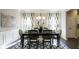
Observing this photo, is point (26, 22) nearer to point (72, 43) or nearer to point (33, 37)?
point (33, 37)

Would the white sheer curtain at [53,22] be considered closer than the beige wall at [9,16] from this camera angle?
No

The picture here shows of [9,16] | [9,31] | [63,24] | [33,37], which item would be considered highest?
[9,16]

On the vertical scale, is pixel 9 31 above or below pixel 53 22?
below

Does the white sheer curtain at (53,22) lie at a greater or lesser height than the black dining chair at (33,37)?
greater

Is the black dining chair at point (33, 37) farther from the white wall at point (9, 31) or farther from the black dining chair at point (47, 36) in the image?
the white wall at point (9, 31)

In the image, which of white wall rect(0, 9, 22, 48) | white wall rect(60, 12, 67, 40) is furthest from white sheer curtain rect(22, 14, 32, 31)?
white wall rect(60, 12, 67, 40)

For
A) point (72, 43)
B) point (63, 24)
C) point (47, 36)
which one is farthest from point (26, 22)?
point (72, 43)

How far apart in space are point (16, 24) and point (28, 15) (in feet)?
1.02

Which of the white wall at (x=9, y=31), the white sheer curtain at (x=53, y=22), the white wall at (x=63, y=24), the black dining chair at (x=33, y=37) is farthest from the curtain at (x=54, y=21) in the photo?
the white wall at (x=9, y=31)

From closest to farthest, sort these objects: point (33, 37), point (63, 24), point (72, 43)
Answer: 1. point (72, 43)
2. point (63, 24)
3. point (33, 37)
